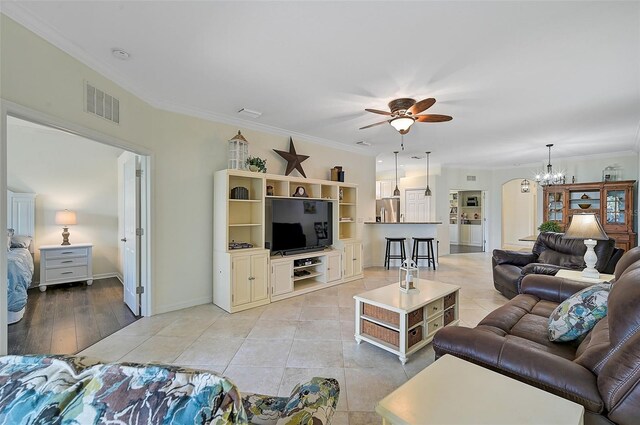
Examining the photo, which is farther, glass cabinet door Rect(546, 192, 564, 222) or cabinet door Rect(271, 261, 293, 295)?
glass cabinet door Rect(546, 192, 564, 222)

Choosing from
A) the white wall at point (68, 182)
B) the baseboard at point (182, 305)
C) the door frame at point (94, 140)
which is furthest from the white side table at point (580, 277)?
the white wall at point (68, 182)

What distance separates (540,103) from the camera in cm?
360

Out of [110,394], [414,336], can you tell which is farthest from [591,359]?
[110,394]

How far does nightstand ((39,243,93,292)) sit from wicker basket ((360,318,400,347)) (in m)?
4.84

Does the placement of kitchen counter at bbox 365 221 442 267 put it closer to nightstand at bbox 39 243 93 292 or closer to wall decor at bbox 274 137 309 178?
wall decor at bbox 274 137 309 178

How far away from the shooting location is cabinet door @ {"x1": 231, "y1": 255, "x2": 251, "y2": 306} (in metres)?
3.73

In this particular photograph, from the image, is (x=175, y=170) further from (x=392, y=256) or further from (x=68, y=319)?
(x=392, y=256)

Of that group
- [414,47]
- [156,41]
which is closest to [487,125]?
[414,47]

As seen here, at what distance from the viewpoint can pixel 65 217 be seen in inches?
193

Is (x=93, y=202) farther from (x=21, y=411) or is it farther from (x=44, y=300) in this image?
(x=21, y=411)

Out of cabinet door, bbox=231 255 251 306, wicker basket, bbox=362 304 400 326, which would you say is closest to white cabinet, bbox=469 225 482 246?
wicker basket, bbox=362 304 400 326

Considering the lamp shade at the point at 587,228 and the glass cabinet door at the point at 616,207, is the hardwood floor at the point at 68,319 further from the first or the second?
the glass cabinet door at the point at 616,207

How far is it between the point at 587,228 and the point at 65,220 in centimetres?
733

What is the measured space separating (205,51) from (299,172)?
2.71 m
